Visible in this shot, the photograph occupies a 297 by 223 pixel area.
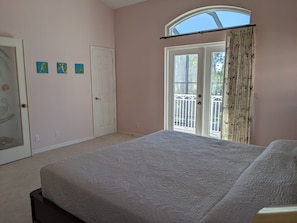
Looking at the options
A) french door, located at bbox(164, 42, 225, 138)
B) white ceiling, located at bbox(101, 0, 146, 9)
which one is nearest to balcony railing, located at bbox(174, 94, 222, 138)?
french door, located at bbox(164, 42, 225, 138)

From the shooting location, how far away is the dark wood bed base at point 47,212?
1582 mm

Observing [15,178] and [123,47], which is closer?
[15,178]

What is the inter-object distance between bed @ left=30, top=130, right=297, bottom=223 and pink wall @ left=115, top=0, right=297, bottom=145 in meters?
1.59

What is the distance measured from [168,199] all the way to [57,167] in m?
→ 1.03

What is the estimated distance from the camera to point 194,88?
4.43 metres

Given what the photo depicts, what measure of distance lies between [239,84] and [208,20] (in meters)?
1.41

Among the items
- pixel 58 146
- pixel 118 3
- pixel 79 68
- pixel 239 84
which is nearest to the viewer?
pixel 239 84

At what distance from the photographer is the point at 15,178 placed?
311cm

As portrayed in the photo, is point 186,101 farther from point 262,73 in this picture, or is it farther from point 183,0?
point 183,0

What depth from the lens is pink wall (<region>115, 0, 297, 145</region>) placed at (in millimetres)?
3408

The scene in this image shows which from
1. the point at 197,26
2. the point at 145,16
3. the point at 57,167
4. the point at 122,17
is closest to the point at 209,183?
the point at 57,167

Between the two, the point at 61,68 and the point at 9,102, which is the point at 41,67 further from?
the point at 9,102

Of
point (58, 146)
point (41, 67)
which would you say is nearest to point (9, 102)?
point (41, 67)

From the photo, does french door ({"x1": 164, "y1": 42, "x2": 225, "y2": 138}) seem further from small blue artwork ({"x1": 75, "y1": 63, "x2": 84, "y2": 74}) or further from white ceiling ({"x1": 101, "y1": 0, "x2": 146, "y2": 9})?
small blue artwork ({"x1": 75, "y1": 63, "x2": 84, "y2": 74})
